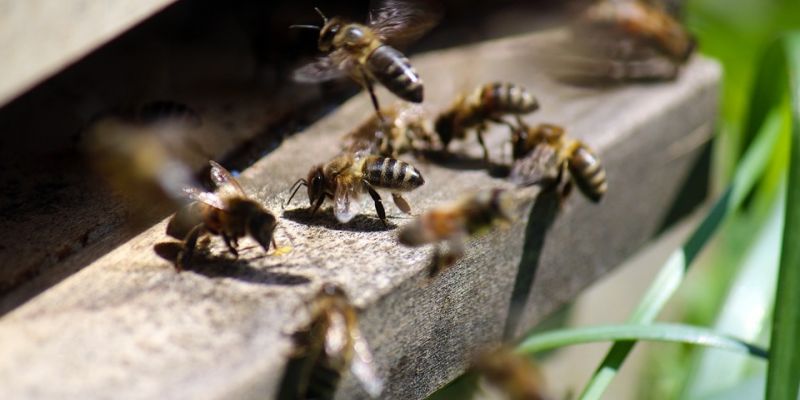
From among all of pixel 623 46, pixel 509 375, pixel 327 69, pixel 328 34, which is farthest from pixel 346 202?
pixel 623 46

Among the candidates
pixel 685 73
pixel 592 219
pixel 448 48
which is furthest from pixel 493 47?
pixel 592 219

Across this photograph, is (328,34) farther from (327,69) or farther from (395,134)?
(395,134)

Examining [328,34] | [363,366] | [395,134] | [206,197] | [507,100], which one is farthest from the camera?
[328,34]

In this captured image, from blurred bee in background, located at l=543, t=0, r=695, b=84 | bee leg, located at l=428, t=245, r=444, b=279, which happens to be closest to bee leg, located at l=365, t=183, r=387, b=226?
bee leg, located at l=428, t=245, r=444, b=279

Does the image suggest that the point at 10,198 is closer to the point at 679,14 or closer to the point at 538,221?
the point at 538,221

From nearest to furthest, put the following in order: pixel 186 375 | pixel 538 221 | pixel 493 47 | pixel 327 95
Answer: pixel 186 375
pixel 538 221
pixel 327 95
pixel 493 47

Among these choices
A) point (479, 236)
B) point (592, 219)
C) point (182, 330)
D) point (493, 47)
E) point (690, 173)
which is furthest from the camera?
point (493, 47)

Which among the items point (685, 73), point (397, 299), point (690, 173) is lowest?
point (690, 173)
